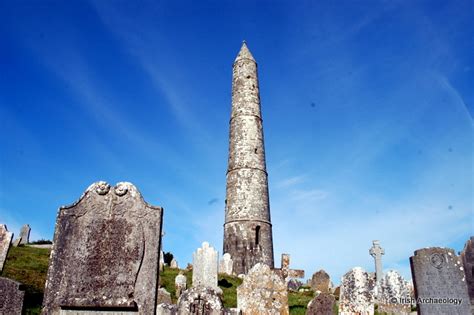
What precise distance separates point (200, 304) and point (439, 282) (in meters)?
4.17

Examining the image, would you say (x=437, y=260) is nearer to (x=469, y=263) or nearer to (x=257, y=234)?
(x=469, y=263)

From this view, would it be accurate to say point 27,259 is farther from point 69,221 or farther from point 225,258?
point 69,221

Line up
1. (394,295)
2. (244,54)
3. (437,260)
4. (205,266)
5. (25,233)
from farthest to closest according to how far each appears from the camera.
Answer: (244,54) < (25,233) < (205,266) < (394,295) < (437,260)

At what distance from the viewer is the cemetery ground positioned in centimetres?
996

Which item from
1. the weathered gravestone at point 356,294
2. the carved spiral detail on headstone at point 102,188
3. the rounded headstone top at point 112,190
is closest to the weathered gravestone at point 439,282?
the weathered gravestone at point 356,294

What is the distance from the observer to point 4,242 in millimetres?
9359

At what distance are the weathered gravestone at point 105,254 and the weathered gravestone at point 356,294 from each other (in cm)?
422

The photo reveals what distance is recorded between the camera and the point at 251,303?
706cm

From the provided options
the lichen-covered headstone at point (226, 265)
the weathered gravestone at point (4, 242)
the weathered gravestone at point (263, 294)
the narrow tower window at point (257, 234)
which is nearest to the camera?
the weathered gravestone at point (263, 294)

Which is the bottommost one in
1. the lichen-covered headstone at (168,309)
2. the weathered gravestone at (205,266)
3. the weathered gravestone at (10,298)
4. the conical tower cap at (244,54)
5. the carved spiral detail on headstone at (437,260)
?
the lichen-covered headstone at (168,309)

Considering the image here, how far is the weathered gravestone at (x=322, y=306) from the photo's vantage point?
7.04m

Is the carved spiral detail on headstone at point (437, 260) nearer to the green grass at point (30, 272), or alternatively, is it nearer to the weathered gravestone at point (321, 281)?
the green grass at point (30, 272)

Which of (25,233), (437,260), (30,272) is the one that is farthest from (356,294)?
(25,233)

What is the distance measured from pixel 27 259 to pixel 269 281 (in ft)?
40.2
